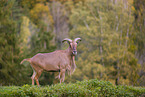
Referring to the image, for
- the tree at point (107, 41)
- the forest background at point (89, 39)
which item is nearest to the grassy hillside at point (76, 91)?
the forest background at point (89, 39)

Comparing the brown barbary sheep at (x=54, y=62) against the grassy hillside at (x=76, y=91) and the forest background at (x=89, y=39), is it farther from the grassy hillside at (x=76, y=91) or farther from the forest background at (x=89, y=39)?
the forest background at (x=89, y=39)

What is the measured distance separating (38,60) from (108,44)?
3104 cm

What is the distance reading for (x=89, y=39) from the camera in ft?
148

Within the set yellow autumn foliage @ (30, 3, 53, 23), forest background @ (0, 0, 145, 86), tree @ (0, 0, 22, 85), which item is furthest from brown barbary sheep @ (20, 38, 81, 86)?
yellow autumn foliage @ (30, 3, 53, 23)

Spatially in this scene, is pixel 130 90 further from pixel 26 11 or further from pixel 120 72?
pixel 26 11

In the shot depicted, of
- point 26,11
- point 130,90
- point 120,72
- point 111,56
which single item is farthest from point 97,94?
point 26,11

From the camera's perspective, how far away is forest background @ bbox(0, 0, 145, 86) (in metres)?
22.7

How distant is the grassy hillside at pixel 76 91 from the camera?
26.3 ft

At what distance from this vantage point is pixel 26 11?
52.5 metres

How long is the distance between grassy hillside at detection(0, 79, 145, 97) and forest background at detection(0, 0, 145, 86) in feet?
27.4

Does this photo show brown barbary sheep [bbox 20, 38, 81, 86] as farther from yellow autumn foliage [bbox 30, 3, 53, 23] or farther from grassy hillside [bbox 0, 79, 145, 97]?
yellow autumn foliage [bbox 30, 3, 53, 23]

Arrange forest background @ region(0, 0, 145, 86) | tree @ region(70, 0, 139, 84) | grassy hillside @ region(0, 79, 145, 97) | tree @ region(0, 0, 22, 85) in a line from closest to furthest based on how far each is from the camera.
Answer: grassy hillside @ region(0, 79, 145, 97) → tree @ region(0, 0, 22, 85) → forest background @ region(0, 0, 145, 86) → tree @ region(70, 0, 139, 84)

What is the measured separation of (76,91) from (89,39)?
3625 cm

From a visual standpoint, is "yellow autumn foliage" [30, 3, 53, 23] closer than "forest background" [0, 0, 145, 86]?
Answer: No
